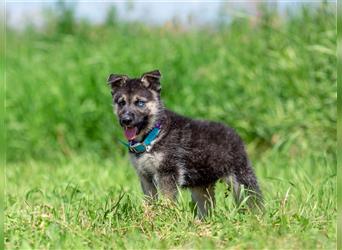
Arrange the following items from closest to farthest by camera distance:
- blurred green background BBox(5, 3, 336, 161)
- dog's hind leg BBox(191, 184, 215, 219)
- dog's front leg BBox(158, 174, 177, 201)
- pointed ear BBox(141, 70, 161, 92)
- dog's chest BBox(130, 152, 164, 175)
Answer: dog's front leg BBox(158, 174, 177, 201)
dog's chest BBox(130, 152, 164, 175)
dog's hind leg BBox(191, 184, 215, 219)
pointed ear BBox(141, 70, 161, 92)
blurred green background BBox(5, 3, 336, 161)

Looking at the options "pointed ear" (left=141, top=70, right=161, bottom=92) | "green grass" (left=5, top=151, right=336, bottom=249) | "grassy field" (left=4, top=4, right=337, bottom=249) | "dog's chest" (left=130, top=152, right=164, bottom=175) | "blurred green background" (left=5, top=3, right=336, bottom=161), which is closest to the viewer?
"green grass" (left=5, top=151, right=336, bottom=249)

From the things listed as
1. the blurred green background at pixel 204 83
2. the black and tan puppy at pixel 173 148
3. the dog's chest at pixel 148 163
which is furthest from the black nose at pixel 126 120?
the blurred green background at pixel 204 83

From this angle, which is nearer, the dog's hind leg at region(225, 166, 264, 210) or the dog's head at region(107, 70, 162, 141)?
the dog's hind leg at region(225, 166, 264, 210)

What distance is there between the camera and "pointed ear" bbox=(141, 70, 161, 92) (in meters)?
7.46

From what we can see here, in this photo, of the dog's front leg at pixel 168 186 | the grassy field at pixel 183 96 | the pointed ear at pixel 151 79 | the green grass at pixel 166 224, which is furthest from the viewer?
the grassy field at pixel 183 96

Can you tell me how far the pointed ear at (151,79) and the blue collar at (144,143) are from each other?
14.4 inches

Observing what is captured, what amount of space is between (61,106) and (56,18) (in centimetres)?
377

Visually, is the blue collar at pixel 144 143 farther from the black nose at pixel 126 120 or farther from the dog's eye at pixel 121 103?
the dog's eye at pixel 121 103

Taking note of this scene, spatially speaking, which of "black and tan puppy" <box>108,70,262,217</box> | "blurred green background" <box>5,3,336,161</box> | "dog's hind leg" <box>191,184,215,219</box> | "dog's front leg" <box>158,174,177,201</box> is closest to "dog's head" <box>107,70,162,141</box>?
"black and tan puppy" <box>108,70,262,217</box>

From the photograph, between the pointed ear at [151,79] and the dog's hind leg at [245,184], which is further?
the pointed ear at [151,79]

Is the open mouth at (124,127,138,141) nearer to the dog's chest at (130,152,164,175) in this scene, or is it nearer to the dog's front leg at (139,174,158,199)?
the dog's chest at (130,152,164,175)

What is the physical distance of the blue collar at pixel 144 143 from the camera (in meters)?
7.28

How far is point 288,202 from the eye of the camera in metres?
6.90

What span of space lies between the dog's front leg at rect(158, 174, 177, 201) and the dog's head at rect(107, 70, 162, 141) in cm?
50
